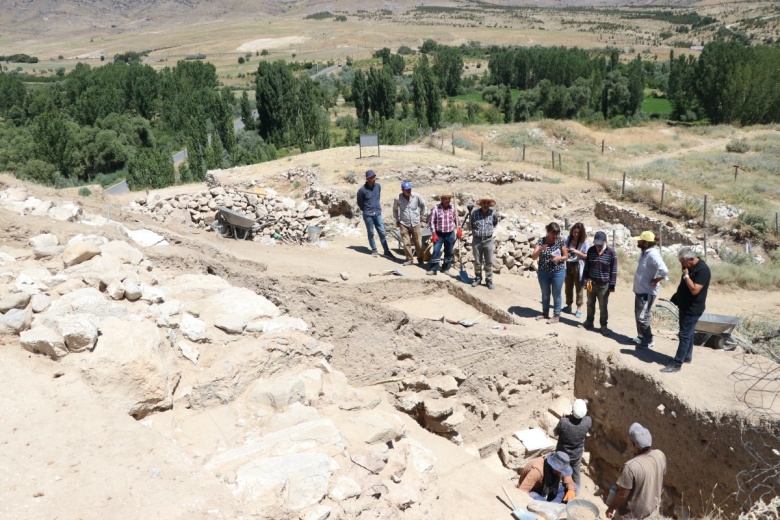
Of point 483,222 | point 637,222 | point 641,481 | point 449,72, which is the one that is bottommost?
point 637,222

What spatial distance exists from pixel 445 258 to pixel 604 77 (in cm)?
5420

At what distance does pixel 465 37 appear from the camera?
137 m

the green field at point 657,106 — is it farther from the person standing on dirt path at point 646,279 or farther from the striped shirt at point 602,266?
the person standing on dirt path at point 646,279

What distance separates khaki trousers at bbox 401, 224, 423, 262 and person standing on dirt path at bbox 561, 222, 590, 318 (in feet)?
9.35

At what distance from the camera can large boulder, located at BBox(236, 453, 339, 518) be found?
170 inches

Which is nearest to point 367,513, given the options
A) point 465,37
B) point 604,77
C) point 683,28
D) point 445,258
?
point 445,258

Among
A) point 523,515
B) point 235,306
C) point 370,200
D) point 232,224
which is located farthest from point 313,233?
point 523,515

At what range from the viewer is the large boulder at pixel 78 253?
7.13 m

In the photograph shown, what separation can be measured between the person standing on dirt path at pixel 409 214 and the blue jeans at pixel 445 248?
0.63 metres

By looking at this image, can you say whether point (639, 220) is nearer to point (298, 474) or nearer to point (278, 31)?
point (298, 474)

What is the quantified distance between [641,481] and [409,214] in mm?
5962

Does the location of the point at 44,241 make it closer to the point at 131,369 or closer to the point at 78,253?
the point at 78,253

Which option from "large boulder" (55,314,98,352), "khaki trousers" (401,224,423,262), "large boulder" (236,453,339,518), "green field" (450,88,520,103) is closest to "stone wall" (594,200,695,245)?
"khaki trousers" (401,224,423,262)

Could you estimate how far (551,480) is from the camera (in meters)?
6.38
